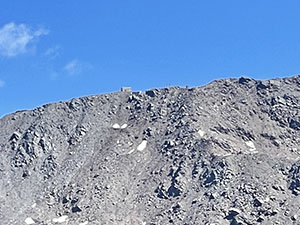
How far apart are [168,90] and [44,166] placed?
3098cm

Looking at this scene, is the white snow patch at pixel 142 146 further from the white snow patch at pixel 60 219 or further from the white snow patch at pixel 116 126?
the white snow patch at pixel 60 219

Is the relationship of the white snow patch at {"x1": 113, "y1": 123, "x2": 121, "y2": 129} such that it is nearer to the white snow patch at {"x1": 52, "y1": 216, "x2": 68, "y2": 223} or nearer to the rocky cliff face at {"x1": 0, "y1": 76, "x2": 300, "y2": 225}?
the rocky cliff face at {"x1": 0, "y1": 76, "x2": 300, "y2": 225}

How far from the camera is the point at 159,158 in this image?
14088 cm

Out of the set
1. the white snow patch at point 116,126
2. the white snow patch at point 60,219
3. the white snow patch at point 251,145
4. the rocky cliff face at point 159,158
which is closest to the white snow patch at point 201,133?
the rocky cliff face at point 159,158

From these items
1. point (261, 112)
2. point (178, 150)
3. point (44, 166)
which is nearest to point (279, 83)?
point (261, 112)

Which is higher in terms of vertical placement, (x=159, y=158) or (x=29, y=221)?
(x=159, y=158)

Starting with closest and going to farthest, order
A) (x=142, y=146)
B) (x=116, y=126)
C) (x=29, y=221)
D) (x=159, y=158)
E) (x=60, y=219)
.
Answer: (x=29, y=221) < (x=60, y=219) < (x=159, y=158) < (x=142, y=146) < (x=116, y=126)

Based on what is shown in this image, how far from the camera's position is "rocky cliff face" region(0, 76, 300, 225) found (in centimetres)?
12538

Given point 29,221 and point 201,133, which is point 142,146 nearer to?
point 201,133

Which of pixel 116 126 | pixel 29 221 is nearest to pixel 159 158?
pixel 116 126

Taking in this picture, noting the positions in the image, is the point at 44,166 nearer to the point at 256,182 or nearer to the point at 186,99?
the point at 186,99

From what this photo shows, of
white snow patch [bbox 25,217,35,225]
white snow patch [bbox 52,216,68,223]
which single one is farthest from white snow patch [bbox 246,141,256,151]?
white snow patch [bbox 25,217,35,225]

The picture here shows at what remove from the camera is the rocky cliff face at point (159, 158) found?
12538cm

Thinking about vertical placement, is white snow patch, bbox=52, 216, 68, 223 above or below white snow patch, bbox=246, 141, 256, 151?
below
